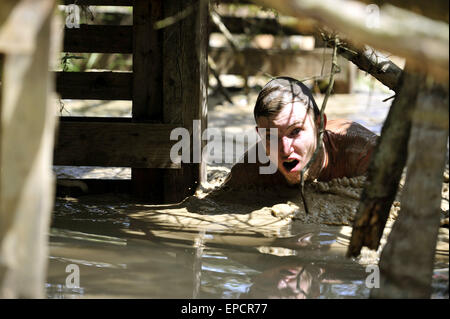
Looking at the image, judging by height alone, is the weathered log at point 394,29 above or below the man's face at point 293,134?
above

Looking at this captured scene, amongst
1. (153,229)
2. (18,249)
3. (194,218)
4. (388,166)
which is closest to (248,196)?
(194,218)

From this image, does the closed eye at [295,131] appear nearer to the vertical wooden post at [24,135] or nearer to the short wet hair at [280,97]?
the short wet hair at [280,97]

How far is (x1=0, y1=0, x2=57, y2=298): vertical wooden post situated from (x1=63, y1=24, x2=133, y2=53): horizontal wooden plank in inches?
105

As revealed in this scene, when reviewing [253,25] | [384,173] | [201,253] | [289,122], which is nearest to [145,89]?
[289,122]

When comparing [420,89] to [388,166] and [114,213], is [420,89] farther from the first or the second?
[114,213]

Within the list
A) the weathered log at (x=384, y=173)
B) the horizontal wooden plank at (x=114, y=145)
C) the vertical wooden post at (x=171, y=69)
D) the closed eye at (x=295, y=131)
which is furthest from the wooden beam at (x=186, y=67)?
the weathered log at (x=384, y=173)

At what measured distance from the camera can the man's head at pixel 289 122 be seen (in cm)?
464

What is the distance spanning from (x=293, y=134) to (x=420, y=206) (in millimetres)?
1873

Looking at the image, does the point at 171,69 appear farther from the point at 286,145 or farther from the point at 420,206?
the point at 420,206

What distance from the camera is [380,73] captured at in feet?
14.8

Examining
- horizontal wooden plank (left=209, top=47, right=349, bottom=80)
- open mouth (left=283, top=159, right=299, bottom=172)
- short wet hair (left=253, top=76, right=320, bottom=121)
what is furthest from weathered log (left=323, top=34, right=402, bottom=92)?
horizontal wooden plank (left=209, top=47, right=349, bottom=80)

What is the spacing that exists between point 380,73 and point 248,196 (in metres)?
1.33

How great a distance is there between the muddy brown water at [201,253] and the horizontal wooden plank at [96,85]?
0.77 meters

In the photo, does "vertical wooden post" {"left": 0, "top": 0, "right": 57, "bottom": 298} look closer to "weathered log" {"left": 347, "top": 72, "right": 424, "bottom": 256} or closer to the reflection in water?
the reflection in water
